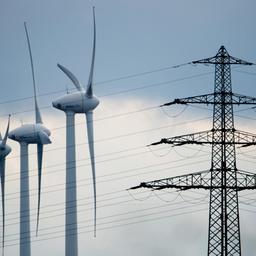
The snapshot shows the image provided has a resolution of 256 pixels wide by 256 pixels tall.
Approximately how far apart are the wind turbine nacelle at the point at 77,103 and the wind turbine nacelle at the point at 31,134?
7.96 meters

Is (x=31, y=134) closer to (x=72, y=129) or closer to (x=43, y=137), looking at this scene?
(x=43, y=137)

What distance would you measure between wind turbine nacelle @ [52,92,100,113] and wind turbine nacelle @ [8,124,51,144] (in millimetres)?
7958

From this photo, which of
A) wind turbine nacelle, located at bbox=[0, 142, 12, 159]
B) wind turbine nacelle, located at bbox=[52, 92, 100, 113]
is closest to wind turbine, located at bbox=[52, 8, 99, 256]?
wind turbine nacelle, located at bbox=[52, 92, 100, 113]

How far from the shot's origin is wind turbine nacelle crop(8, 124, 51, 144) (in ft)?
612

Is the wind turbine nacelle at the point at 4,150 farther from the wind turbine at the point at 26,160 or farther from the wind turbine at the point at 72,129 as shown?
the wind turbine at the point at 72,129

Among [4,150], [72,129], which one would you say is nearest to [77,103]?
[72,129]

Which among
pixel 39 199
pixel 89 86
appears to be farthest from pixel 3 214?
pixel 89 86

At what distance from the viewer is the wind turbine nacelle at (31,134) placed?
18650 centimetres

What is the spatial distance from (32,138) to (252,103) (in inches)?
2380

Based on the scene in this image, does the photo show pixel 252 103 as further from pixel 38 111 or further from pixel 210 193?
pixel 38 111

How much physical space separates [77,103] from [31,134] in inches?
477

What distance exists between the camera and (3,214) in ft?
590

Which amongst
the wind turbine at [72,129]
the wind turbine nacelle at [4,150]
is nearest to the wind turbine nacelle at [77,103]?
the wind turbine at [72,129]

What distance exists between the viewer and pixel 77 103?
7023 inches
